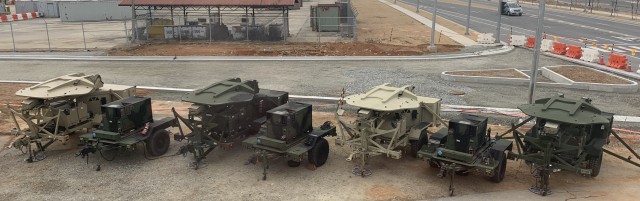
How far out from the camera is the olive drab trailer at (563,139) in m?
10.3

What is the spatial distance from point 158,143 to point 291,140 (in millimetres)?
3961

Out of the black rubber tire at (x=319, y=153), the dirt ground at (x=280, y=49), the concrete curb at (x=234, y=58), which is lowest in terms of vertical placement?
the black rubber tire at (x=319, y=153)

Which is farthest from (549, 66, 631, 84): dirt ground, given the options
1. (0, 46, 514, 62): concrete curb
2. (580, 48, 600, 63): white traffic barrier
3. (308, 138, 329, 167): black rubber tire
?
(308, 138, 329, 167): black rubber tire

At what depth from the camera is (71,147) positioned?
13.9 metres

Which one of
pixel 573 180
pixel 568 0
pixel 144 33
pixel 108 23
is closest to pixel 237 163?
pixel 573 180

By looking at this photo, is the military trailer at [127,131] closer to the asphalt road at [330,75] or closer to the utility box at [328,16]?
the asphalt road at [330,75]

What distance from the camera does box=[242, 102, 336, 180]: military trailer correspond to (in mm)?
11477

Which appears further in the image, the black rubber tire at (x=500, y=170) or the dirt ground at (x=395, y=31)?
the dirt ground at (x=395, y=31)

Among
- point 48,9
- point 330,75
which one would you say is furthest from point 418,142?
point 48,9

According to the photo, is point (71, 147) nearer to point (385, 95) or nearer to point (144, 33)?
point (385, 95)

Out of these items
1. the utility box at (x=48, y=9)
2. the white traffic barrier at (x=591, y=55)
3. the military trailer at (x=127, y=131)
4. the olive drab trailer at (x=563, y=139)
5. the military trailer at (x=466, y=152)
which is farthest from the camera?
the utility box at (x=48, y=9)

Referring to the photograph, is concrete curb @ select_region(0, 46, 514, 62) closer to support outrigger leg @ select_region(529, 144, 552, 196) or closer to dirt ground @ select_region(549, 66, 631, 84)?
dirt ground @ select_region(549, 66, 631, 84)

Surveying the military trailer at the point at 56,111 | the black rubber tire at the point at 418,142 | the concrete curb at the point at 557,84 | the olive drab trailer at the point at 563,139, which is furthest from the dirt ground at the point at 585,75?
the military trailer at the point at 56,111

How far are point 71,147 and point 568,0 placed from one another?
10458 centimetres
